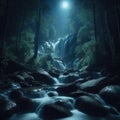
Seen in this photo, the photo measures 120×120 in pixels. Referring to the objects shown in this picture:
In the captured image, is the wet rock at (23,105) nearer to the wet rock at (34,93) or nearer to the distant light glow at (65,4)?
the wet rock at (34,93)

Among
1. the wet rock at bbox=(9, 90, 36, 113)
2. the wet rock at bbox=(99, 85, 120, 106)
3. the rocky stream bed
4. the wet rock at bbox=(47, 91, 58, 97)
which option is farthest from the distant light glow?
the wet rock at bbox=(9, 90, 36, 113)

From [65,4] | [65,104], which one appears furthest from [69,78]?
[65,4]

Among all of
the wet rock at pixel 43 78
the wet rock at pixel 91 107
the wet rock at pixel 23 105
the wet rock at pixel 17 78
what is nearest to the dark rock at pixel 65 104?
the wet rock at pixel 91 107

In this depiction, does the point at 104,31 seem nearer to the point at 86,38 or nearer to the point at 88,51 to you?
the point at 88,51

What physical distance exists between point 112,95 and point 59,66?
18162 mm

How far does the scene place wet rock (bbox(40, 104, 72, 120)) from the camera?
7.74 meters

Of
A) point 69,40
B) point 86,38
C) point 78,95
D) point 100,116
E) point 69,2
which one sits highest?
point 69,2

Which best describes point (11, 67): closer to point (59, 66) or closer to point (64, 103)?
point (64, 103)

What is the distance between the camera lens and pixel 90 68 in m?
19.8

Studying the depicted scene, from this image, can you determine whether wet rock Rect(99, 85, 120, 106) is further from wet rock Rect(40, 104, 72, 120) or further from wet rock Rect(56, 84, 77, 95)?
wet rock Rect(40, 104, 72, 120)

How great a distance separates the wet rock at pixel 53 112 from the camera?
7738 mm

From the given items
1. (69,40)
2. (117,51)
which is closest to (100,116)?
(117,51)

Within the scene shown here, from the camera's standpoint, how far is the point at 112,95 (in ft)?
30.9

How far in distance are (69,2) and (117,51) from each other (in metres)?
18.0
